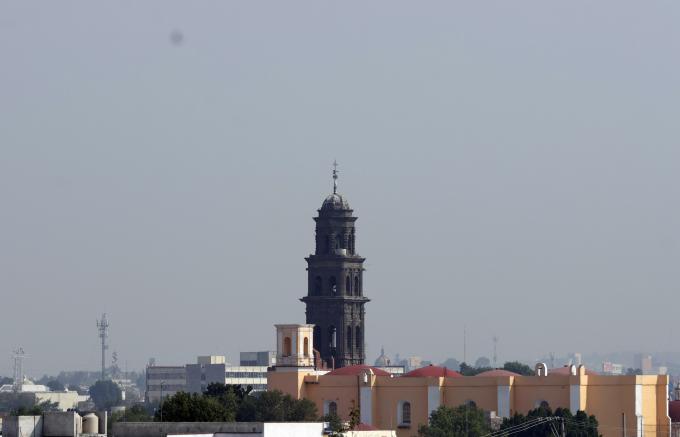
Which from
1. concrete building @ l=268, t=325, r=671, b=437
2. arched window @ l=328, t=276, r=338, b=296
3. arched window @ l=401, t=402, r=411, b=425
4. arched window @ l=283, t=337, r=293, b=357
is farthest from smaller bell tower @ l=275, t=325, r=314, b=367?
arched window @ l=328, t=276, r=338, b=296

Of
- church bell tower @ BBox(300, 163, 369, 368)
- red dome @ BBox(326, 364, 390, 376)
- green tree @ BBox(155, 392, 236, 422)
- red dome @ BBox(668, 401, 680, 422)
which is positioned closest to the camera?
green tree @ BBox(155, 392, 236, 422)

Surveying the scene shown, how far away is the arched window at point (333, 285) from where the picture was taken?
159m

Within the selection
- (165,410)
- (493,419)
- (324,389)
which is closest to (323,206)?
(324,389)

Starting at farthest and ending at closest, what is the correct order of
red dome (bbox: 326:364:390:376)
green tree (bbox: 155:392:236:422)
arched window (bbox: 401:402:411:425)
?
red dome (bbox: 326:364:390:376)
arched window (bbox: 401:402:411:425)
green tree (bbox: 155:392:236:422)

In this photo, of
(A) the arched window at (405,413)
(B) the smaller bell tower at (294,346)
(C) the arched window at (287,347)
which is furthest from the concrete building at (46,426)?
(C) the arched window at (287,347)

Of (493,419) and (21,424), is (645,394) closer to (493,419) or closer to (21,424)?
(493,419)

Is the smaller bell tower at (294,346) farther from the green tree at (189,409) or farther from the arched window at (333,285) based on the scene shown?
the green tree at (189,409)

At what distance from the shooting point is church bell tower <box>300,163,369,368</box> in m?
159

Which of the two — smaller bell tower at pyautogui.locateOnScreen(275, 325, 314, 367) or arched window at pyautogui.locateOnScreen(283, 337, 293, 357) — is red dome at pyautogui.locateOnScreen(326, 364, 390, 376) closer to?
smaller bell tower at pyautogui.locateOnScreen(275, 325, 314, 367)

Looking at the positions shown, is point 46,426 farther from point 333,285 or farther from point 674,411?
point 333,285

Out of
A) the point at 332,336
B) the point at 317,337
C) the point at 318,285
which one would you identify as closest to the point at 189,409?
the point at 318,285

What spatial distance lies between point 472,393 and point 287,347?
15.5m

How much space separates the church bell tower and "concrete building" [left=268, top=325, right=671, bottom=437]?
10563mm

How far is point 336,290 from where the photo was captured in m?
160
